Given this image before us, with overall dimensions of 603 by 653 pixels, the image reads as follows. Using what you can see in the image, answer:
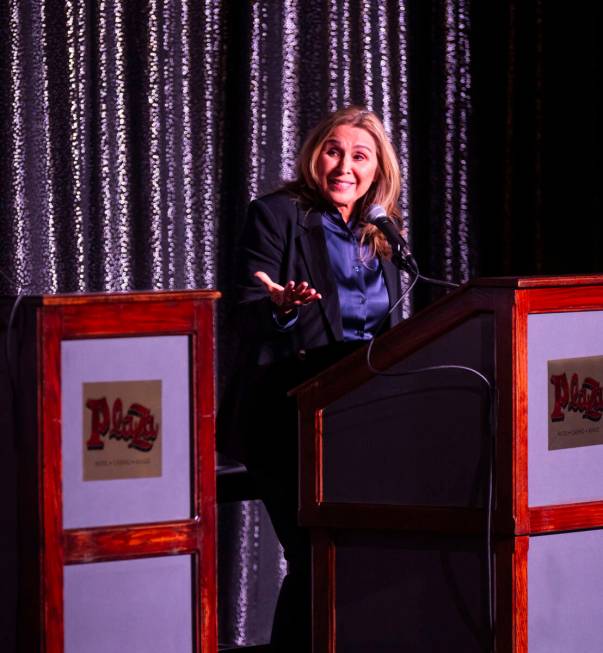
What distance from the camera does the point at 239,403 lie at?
106 inches

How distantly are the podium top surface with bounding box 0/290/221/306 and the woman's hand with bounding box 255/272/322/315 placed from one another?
0.24 m

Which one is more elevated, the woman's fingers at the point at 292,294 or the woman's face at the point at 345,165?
the woman's face at the point at 345,165

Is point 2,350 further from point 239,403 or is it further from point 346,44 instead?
point 346,44

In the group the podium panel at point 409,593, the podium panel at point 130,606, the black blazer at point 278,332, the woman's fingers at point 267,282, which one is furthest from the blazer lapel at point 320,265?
the podium panel at point 130,606

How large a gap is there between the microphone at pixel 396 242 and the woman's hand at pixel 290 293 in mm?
159

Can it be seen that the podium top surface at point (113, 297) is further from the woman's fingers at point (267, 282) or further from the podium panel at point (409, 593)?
the podium panel at point (409, 593)

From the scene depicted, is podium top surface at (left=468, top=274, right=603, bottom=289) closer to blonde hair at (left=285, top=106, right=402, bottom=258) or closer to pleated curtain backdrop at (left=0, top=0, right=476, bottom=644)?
blonde hair at (left=285, top=106, right=402, bottom=258)

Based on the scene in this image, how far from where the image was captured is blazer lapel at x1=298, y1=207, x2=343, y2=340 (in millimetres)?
2703

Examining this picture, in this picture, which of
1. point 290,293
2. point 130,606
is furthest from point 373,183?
point 130,606

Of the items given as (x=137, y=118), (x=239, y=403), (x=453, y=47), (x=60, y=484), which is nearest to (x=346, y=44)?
(x=453, y=47)

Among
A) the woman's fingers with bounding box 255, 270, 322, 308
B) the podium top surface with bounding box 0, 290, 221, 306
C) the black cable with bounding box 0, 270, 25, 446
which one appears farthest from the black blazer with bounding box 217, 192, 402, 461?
the black cable with bounding box 0, 270, 25, 446

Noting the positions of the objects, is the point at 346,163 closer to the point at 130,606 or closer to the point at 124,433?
the point at 124,433

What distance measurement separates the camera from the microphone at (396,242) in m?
2.33

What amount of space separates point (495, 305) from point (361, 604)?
0.61 meters
